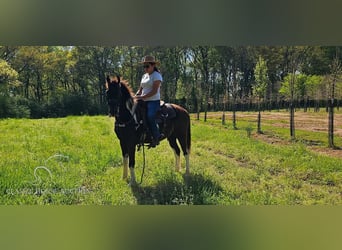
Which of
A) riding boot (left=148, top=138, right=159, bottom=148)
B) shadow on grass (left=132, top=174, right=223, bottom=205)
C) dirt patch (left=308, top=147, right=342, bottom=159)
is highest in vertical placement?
riding boot (left=148, top=138, right=159, bottom=148)

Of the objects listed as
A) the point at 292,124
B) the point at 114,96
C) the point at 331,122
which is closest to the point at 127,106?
the point at 114,96

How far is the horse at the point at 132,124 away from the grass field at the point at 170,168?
0.06 m

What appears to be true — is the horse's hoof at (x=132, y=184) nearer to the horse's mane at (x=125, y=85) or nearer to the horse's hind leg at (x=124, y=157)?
the horse's hind leg at (x=124, y=157)

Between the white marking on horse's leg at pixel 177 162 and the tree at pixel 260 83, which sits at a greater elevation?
the tree at pixel 260 83

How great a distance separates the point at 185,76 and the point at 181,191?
100 centimetres

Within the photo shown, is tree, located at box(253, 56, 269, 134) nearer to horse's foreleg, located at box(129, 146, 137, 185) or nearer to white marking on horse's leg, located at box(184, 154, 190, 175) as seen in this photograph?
white marking on horse's leg, located at box(184, 154, 190, 175)

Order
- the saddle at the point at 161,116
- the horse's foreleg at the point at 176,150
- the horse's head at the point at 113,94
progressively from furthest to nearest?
the horse's foreleg at the point at 176,150, the saddle at the point at 161,116, the horse's head at the point at 113,94

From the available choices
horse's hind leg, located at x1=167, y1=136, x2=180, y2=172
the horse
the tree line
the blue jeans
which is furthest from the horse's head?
horse's hind leg, located at x1=167, y1=136, x2=180, y2=172

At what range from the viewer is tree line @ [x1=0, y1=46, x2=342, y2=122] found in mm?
3400

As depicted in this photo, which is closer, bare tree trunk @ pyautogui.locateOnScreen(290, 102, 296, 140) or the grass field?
the grass field

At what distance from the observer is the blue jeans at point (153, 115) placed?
11.2ft

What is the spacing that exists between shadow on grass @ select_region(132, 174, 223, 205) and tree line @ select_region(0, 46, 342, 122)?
63 cm

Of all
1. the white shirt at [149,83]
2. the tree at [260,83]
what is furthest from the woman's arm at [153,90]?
the tree at [260,83]
